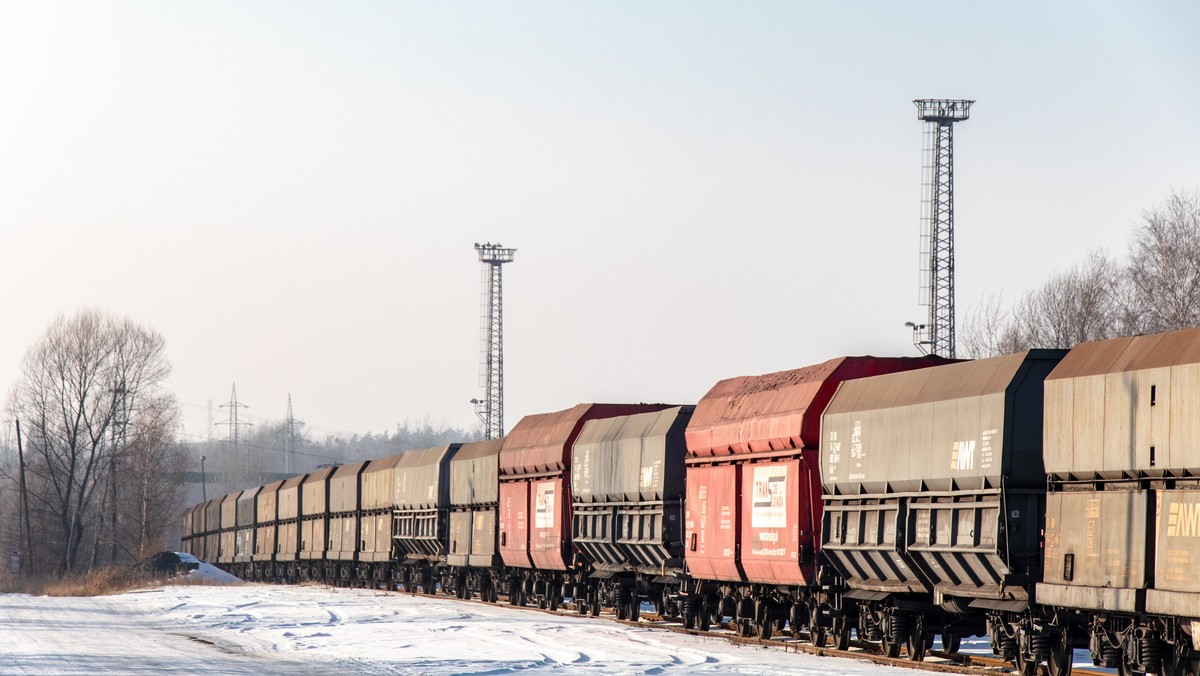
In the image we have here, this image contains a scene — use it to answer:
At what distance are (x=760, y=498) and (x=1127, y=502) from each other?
956cm

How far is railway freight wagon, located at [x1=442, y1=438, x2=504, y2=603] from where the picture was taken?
39.7m

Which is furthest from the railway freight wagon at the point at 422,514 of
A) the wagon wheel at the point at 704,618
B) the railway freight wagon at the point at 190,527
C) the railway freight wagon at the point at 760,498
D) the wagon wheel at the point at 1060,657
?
the railway freight wagon at the point at 190,527

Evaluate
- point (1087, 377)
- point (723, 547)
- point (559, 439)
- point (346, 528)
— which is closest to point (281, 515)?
point (346, 528)

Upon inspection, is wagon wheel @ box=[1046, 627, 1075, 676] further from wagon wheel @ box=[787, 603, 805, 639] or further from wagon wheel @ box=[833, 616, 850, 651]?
wagon wheel @ box=[787, 603, 805, 639]

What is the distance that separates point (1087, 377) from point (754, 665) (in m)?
6.26

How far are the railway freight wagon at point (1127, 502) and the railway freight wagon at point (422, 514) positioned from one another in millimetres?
29524

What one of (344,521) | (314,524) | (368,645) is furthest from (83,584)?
(368,645)

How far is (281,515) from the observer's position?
2677 inches

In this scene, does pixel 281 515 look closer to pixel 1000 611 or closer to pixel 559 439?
pixel 559 439

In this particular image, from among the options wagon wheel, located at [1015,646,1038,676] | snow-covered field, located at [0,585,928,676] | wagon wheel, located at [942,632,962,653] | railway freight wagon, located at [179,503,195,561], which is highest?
wagon wheel, located at [1015,646,1038,676]

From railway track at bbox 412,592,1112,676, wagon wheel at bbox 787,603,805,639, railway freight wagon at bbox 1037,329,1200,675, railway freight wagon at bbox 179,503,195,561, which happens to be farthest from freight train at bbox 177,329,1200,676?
railway freight wagon at bbox 179,503,195,561

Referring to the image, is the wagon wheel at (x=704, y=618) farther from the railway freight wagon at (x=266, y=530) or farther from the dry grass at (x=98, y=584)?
the railway freight wagon at (x=266, y=530)

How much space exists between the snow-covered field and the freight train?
1.34 m

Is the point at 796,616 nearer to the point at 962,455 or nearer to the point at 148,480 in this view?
the point at 962,455
